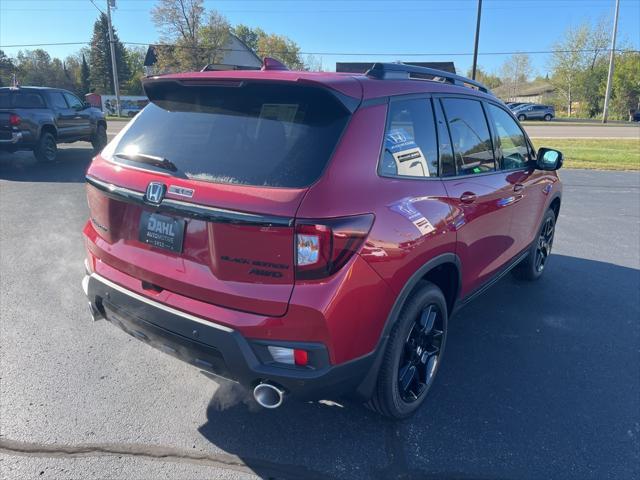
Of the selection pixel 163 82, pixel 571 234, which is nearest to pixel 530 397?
pixel 163 82

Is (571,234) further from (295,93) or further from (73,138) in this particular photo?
(73,138)

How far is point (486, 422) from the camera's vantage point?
283cm

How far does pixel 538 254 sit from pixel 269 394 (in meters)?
3.78

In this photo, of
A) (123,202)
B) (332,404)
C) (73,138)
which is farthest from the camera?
(73,138)

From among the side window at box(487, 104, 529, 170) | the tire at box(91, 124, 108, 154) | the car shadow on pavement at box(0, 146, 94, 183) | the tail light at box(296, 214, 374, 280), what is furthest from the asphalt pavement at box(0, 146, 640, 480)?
the tire at box(91, 124, 108, 154)

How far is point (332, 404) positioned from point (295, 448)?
44 cm

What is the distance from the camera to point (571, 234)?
684 cm

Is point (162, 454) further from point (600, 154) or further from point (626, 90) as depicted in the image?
point (626, 90)

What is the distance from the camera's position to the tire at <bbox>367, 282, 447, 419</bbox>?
2521mm

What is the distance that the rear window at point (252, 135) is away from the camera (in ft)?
7.18

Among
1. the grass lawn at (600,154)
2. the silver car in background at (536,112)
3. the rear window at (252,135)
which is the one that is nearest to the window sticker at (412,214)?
the rear window at (252,135)

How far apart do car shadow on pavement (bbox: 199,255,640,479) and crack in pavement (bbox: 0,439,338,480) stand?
12mm

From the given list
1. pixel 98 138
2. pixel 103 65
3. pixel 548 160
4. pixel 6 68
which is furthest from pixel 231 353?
pixel 6 68

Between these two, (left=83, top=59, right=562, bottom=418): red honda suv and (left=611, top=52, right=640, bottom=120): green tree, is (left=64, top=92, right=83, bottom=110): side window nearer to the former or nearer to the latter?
(left=83, top=59, right=562, bottom=418): red honda suv
